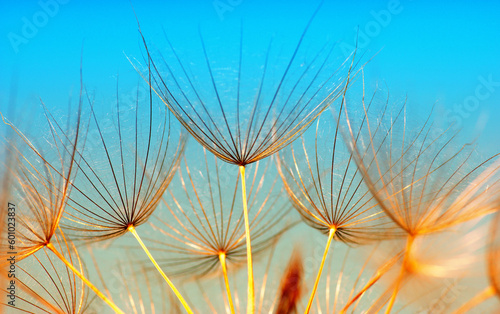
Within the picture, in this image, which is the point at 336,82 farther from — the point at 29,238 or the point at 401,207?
the point at 29,238

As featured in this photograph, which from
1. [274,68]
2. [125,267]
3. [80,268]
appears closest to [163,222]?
[125,267]

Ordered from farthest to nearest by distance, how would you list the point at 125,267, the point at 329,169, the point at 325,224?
the point at 125,267 → the point at 329,169 → the point at 325,224

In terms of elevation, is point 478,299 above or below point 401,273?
below

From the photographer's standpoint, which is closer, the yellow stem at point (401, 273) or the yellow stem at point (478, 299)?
the yellow stem at point (478, 299)

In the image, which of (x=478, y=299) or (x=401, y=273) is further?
(x=401, y=273)

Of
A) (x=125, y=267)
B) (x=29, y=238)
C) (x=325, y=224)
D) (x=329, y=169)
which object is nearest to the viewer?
(x=29, y=238)

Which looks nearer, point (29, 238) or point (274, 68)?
point (29, 238)

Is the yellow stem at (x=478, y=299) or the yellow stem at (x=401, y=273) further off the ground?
the yellow stem at (x=401, y=273)

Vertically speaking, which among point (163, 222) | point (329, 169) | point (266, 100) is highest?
point (266, 100)

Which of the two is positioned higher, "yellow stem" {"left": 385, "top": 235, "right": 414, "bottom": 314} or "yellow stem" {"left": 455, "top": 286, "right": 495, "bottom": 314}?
"yellow stem" {"left": 385, "top": 235, "right": 414, "bottom": 314}

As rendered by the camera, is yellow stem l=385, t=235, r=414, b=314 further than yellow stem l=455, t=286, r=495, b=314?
Yes

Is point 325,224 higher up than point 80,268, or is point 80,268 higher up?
point 325,224
